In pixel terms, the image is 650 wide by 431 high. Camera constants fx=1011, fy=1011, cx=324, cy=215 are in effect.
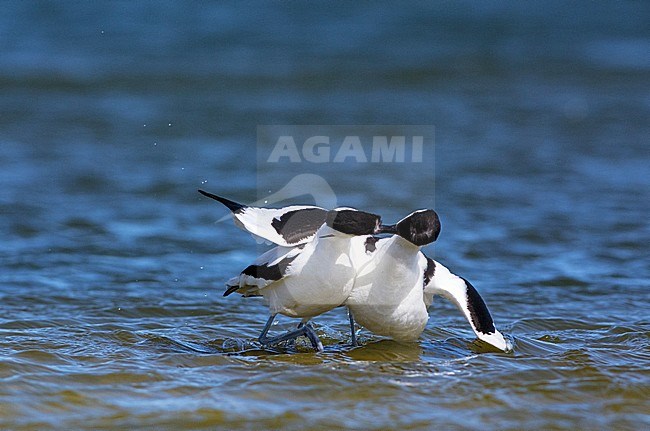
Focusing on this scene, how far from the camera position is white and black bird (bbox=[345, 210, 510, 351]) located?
15.7ft

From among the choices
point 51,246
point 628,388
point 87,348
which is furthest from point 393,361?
point 51,246

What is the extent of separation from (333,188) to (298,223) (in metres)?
4.80

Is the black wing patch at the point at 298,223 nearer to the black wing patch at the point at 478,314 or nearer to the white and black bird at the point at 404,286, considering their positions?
the white and black bird at the point at 404,286

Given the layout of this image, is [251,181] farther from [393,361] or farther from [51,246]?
[393,361]

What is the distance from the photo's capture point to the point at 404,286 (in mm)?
5098

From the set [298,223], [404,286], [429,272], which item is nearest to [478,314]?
[429,272]

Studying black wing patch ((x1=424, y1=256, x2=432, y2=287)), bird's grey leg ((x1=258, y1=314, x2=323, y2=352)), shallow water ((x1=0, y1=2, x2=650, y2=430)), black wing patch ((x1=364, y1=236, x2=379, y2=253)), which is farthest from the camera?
bird's grey leg ((x1=258, y1=314, x2=323, y2=352))

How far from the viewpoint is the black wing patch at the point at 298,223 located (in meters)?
5.21

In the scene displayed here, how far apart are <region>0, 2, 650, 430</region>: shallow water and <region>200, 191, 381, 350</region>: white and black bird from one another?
0.35 meters

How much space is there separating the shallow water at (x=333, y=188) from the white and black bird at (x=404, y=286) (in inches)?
7.9

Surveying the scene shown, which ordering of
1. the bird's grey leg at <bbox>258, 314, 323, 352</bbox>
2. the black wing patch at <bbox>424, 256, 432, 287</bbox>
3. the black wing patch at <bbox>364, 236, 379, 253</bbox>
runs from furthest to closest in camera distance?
the bird's grey leg at <bbox>258, 314, 323, 352</bbox>
the black wing patch at <bbox>424, 256, 432, 287</bbox>
the black wing patch at <bbox>364, 236, 379, 253</bbox>

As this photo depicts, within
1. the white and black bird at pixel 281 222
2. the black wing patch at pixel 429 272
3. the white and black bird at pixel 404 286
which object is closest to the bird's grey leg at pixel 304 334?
the white and black bird at pixel 404 286

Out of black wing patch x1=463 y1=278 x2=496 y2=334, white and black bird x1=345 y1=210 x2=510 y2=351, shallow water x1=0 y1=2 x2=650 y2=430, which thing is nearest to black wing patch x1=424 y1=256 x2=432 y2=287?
white and black bird x1=345 y1=210 x2=510 y2=351

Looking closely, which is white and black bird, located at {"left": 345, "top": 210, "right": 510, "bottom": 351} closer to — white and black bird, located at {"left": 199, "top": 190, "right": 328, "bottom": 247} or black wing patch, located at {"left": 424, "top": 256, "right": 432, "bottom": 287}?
black wing patch, located at {"left": 424, "top": 256, "right": 432, "bottom": 287}
